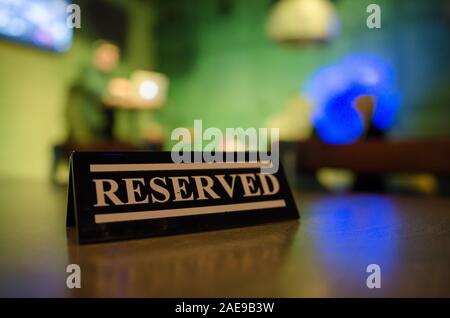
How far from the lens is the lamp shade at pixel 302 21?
295cm

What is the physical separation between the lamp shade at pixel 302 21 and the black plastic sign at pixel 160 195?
98.0 inches

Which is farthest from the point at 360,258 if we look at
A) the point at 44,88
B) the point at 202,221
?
the point at 44,88

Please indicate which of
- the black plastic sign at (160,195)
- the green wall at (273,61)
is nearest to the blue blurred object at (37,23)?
the green wall at (273,61)

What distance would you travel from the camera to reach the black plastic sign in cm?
54

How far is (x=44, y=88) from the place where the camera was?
3641mm

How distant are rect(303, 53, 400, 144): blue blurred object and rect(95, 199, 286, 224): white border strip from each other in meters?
2.90

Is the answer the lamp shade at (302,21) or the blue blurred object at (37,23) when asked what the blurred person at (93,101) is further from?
the lamp shade at (302,21)

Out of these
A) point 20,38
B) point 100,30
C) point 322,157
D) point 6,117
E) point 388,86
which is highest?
point 100,30

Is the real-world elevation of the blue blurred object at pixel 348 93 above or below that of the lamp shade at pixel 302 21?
below

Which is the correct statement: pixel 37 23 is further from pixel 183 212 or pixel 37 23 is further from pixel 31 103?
→ pixel 183 212

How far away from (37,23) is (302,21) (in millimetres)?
2089

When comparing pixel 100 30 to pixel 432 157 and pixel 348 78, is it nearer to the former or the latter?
pixel 348 78

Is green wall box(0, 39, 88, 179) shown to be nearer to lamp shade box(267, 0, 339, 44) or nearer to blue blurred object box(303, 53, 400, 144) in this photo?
lamp shade box(267, 0, 339, 44)

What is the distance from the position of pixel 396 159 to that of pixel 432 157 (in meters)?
0.16
